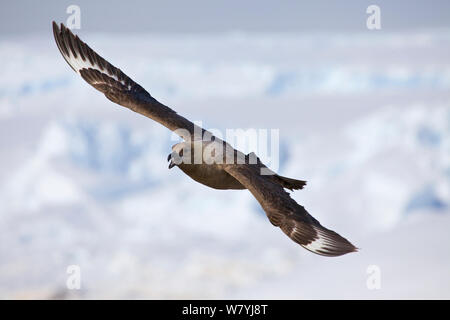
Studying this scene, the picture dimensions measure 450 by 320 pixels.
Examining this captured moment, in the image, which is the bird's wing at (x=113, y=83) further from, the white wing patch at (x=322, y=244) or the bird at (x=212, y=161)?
the white wing patch at (x=322, y=244)

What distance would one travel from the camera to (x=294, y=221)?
31.7ft

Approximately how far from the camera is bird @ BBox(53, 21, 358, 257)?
9.59m

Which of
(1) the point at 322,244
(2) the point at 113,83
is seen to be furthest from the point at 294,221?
(2) the point at 113,83

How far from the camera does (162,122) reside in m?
12.2

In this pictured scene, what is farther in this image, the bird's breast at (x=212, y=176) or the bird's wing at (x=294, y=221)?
the bird's breast at (x=212, y=176)

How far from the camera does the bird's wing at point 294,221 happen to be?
937 centimetres

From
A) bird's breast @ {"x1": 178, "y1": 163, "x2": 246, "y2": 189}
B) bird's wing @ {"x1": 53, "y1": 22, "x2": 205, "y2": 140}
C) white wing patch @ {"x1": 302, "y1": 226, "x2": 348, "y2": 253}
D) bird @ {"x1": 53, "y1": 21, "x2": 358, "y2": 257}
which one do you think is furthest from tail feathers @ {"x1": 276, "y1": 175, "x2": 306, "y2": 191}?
white wing patch @ {"x1": 302, "y1": 226, "x2": 348, "y2": 253}

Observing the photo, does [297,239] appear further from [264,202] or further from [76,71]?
[76,71]

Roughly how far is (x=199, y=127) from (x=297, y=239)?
3.55 m

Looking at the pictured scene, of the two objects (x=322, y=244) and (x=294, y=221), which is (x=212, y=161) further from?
(x=322, y=244)

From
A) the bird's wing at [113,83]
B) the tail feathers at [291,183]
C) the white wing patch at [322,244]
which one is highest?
the bird's wing at [113,83]

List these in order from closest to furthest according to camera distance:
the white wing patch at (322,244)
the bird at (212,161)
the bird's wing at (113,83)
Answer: the white wing patch at (322,244)
the bird at (212,161)
the bird's wing at (113,83)

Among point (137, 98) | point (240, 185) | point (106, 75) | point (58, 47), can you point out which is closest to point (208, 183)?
point (240, 185)

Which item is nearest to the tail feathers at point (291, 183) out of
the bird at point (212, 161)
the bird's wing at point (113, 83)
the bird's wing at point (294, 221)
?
the bird at point (212, 161)
